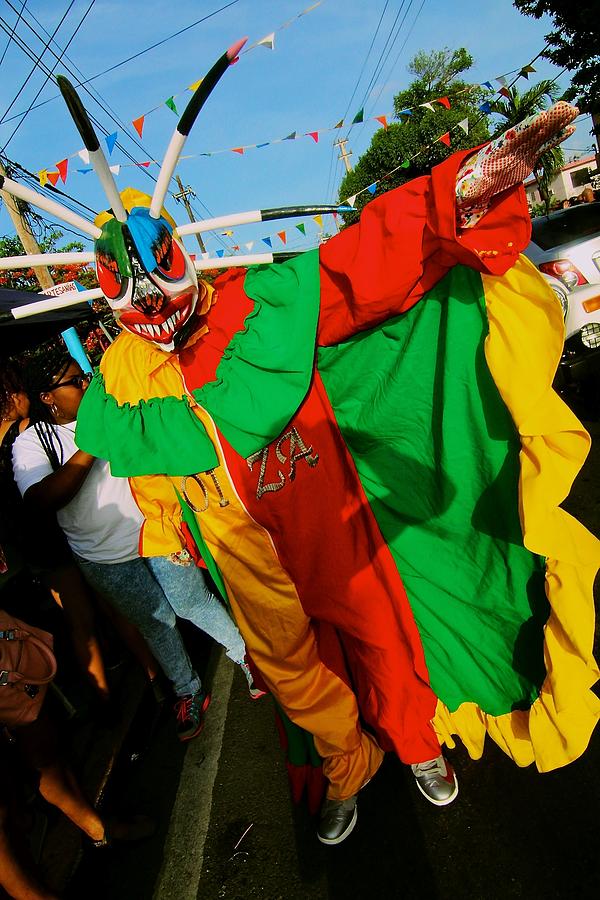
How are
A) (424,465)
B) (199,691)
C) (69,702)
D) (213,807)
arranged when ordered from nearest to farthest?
1. (424,465)
2. (213,807)
3. (199,691)
4. (69,702)

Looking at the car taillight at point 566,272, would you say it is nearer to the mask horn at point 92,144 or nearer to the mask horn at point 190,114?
the mask horn at point 190,114

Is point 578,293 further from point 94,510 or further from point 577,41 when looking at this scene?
point 577,41

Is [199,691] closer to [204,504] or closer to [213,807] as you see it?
[213,807]

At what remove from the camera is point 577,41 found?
337 inches

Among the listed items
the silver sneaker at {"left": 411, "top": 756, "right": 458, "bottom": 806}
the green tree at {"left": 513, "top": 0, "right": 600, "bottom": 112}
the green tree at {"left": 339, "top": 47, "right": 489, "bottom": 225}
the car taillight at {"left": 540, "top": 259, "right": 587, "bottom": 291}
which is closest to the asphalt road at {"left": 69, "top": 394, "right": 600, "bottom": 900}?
the silver sneaker at {"left": 411, "top": 756, "right": 458, "bottom": 806}

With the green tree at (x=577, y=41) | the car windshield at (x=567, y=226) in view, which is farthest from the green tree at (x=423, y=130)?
the car windshield at (x=567, y=226)

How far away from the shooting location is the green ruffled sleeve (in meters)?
1.55

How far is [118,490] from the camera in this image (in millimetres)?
2346

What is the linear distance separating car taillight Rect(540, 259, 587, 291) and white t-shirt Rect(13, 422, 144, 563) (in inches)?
133

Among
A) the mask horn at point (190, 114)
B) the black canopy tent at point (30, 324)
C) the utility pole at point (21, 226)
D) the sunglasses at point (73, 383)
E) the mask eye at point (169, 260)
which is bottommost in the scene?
the mask eye at point (169, 260)

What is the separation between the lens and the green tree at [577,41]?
792 cm

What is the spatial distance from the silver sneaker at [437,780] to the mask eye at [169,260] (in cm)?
175

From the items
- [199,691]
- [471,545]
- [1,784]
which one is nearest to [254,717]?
[199,691]

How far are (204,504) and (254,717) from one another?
137 cm
